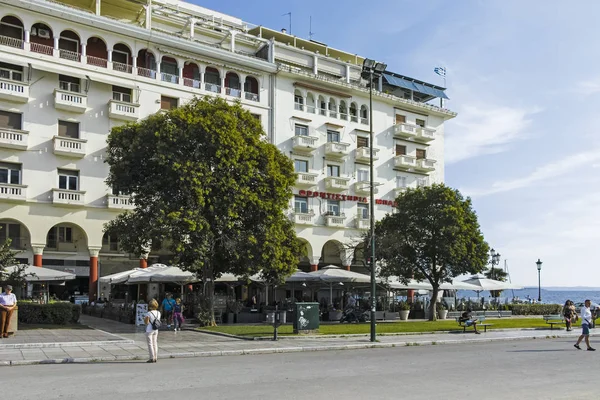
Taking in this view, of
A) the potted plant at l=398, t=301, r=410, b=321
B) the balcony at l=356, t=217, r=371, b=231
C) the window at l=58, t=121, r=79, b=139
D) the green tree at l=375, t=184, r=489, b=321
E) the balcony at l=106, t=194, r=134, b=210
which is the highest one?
the window at l=58, t=121, r=79, b=139

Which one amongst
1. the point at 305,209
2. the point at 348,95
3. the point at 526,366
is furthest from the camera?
the point at 348,95

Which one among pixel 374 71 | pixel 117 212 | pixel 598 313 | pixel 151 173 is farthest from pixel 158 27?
pixel 598 313

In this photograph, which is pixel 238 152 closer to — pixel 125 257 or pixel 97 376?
pixel 97 376

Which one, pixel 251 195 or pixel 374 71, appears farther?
pixel 251 195

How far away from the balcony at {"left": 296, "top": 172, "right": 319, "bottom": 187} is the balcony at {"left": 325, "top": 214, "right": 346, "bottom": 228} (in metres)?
3.25

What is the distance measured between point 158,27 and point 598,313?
3826 cm

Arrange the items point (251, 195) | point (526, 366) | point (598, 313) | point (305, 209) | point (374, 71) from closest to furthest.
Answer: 1. point (526, 366)
2. point (374, 71)
3. point (251, 195)
4. point (598, 313)
5. point (305, 209)

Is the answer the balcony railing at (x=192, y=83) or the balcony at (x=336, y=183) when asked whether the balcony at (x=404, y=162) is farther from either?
the balcony railing at (x=192, y=83)

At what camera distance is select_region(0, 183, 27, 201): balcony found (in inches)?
1523

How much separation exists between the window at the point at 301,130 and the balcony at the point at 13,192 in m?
22.3

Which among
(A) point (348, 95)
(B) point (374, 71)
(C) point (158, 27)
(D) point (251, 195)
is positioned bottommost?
(D) point (251, 195)

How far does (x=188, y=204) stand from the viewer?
1068 inches

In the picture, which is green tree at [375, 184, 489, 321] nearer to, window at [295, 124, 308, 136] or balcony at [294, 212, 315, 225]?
balcony at [294, 212, 315, 225]

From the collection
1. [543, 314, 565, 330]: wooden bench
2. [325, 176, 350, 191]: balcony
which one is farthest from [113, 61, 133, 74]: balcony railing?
[543, 314, 565, 330]: wooden bench
